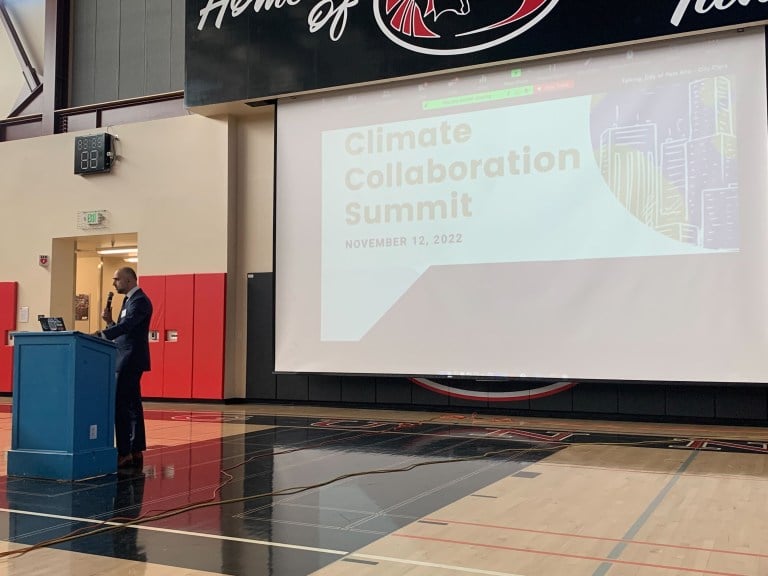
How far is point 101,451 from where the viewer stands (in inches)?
215

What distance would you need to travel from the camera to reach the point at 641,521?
4.14 m

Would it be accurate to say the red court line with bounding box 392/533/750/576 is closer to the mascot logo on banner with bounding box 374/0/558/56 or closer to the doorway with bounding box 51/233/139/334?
the mascot logo on banner with bounding box 374/0/558/56

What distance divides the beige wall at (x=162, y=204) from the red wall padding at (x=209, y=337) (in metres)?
0.18

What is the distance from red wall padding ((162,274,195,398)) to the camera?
11695 millimetres

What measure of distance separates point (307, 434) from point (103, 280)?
896 centimetres

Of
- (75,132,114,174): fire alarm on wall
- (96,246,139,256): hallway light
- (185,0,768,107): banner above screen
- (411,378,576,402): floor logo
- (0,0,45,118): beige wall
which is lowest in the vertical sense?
(411,378,576,402): floor logo

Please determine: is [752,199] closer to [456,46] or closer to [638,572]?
[456,46]

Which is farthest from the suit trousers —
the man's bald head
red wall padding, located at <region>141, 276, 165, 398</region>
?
red wall padding, located at <region>141, 276, 165, 398</region>

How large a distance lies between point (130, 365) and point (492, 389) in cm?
522

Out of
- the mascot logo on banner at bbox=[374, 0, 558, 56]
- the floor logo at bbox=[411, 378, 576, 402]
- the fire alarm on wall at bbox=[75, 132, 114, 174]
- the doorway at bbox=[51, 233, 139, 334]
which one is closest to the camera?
the mascot logo on banner at bbox=[374, 0, 558, 56]

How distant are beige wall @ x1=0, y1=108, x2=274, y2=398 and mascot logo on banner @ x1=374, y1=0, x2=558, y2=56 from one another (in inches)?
104

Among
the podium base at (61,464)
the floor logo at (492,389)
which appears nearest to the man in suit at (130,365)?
the podium base at (61,464)

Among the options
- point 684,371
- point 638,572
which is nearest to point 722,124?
point 684,371

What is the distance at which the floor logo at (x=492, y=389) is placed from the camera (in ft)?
31.1
